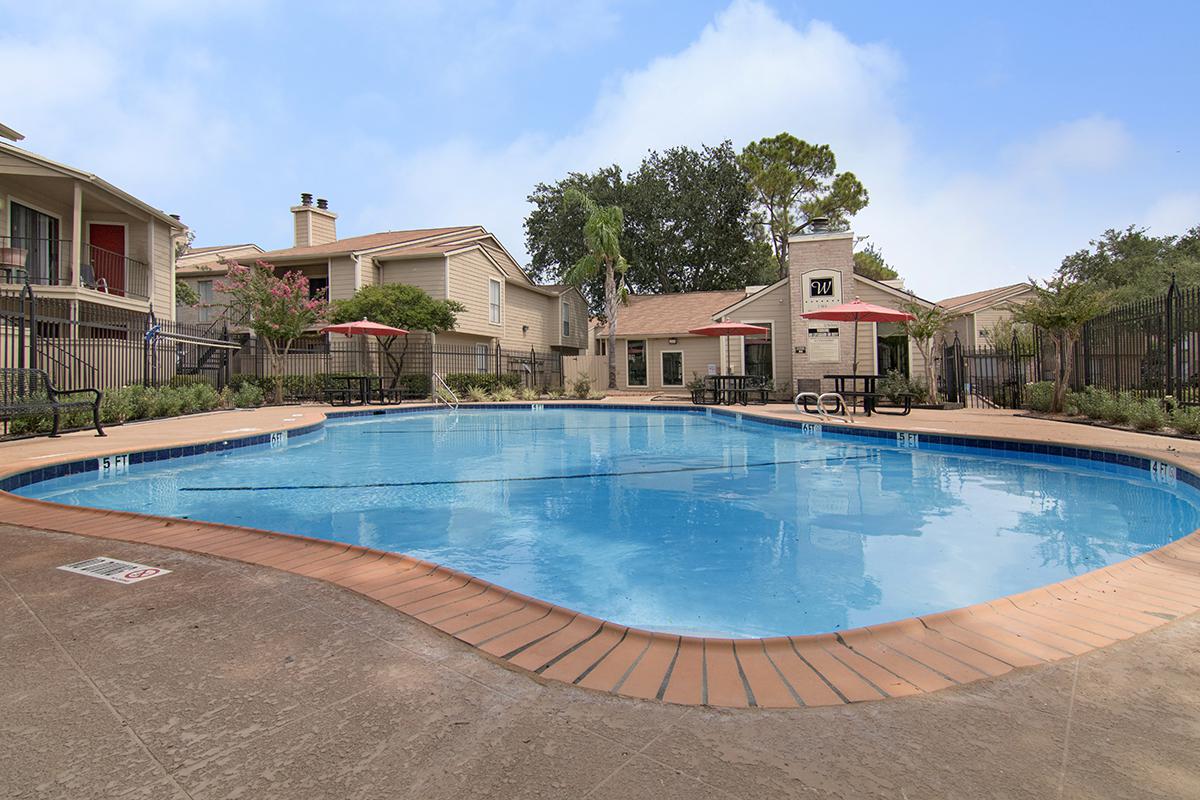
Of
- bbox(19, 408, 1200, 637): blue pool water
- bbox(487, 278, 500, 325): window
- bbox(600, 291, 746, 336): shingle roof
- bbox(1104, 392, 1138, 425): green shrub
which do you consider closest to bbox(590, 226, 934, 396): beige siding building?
bbox(600, 291, 746, 336): shingle roof

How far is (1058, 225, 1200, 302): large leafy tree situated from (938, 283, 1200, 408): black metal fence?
11.5m

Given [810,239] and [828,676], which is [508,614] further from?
[810,239]

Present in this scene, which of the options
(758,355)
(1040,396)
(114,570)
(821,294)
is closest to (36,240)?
(114,570)

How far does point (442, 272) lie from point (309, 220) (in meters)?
6.80

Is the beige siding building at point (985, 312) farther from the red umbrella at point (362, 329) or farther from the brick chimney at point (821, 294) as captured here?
the red umbrella at point (362, 329)

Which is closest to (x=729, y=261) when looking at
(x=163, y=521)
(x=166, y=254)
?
(x=166, y=254)

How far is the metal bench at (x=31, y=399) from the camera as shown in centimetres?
760

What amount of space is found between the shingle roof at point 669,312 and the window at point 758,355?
8.09 ft

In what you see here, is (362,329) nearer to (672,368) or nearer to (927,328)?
(672,368)

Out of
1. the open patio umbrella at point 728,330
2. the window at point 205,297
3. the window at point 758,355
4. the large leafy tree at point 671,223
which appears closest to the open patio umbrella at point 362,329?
the window at point 205,297

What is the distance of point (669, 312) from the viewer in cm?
2591

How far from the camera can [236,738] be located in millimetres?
1521

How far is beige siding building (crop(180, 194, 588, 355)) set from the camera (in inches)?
809

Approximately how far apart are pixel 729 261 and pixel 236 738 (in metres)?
33.8
